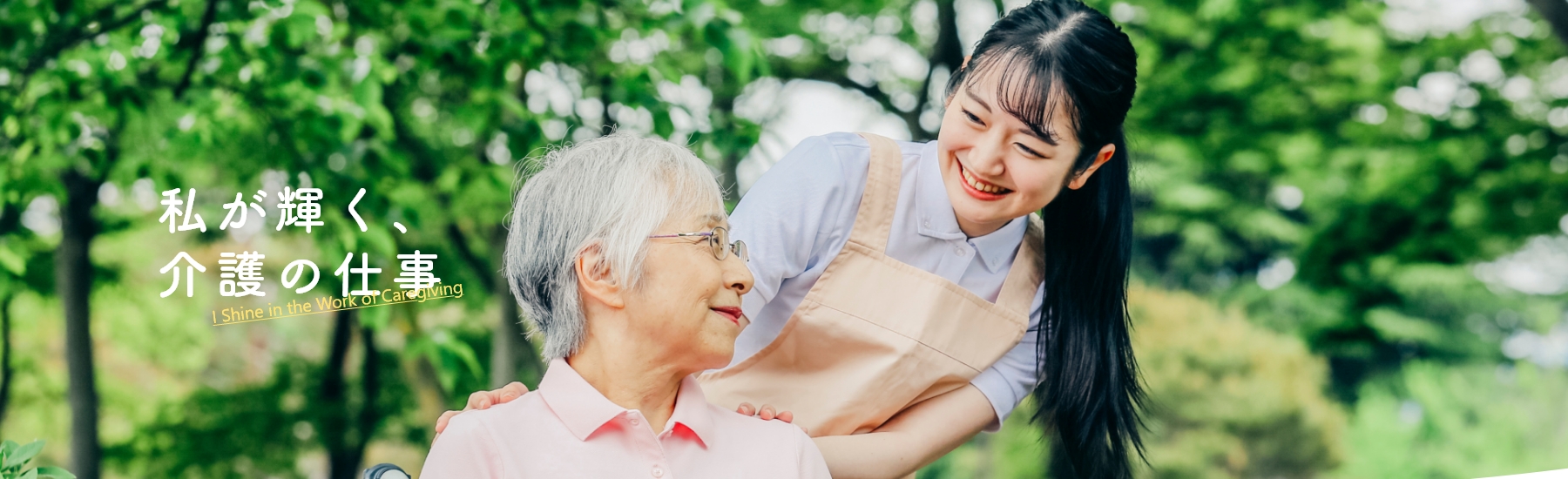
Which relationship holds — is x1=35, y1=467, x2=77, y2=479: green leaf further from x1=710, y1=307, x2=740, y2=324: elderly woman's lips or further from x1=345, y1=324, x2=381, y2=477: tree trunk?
x1=345, y1=324, x2=381, y2=477: tree trunk

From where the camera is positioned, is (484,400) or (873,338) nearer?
(484,400)

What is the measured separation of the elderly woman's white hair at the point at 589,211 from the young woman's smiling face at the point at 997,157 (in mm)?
414

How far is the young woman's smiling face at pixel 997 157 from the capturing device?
1567mm

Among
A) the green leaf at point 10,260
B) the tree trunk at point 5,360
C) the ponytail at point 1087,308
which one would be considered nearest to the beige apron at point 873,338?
the ponytail at point 1087,308

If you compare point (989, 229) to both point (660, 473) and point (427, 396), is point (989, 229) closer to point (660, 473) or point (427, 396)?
point (660, 473)

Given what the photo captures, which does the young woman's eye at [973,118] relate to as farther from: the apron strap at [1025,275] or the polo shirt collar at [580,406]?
the polo shirt collar at [580,406]

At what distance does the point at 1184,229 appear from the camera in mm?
11812

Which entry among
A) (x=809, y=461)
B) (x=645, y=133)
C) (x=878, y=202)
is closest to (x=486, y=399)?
(x=809, y=461)

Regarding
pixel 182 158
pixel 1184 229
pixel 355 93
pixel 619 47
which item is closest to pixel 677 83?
pixel 355 93

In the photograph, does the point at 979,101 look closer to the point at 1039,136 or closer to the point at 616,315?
the point at 1039,136

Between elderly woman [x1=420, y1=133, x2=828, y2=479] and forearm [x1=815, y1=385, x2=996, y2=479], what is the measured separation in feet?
0.94

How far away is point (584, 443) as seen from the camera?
1.33 meters

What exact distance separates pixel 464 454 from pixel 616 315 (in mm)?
230

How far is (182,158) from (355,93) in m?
1.53
